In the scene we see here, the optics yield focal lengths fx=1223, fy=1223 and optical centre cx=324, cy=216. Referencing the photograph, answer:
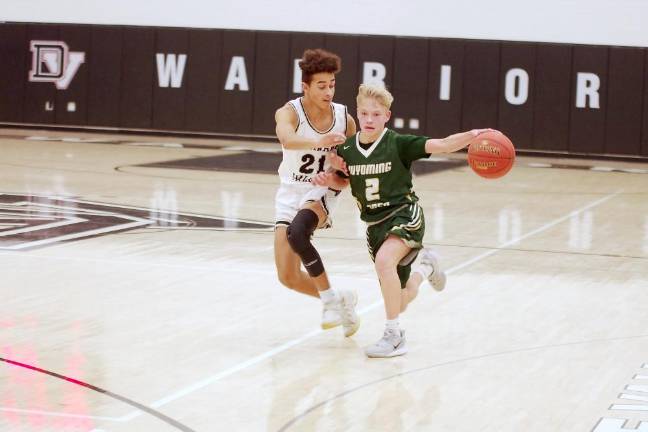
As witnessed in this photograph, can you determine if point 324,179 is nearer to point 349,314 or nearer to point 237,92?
point 349,314

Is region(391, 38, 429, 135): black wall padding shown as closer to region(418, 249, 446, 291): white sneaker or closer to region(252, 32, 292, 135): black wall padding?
region(252, 32, 292, 135): black wall padding

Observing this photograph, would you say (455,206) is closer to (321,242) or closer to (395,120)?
(321,242)

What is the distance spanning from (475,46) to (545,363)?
51.5ft

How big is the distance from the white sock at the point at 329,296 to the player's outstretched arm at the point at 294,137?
2.82ft

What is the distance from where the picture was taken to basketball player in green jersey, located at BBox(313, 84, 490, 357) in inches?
259

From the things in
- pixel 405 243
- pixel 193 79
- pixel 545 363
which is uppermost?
pixel 193 79

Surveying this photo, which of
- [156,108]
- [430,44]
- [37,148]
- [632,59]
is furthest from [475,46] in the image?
[37,148]

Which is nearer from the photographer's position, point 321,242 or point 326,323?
point 326,323

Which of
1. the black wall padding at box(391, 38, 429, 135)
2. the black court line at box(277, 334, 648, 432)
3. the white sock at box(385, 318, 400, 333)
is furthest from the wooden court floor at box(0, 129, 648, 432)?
the black wall padding at box(391, 38, 429, 135)

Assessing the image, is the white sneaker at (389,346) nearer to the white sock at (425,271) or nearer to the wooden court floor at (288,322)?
the wooden court floor at (288,322)

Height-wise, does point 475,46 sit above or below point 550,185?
above

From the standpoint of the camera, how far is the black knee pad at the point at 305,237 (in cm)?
677

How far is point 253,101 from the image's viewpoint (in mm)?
22859

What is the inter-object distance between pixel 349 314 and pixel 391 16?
1575cm
